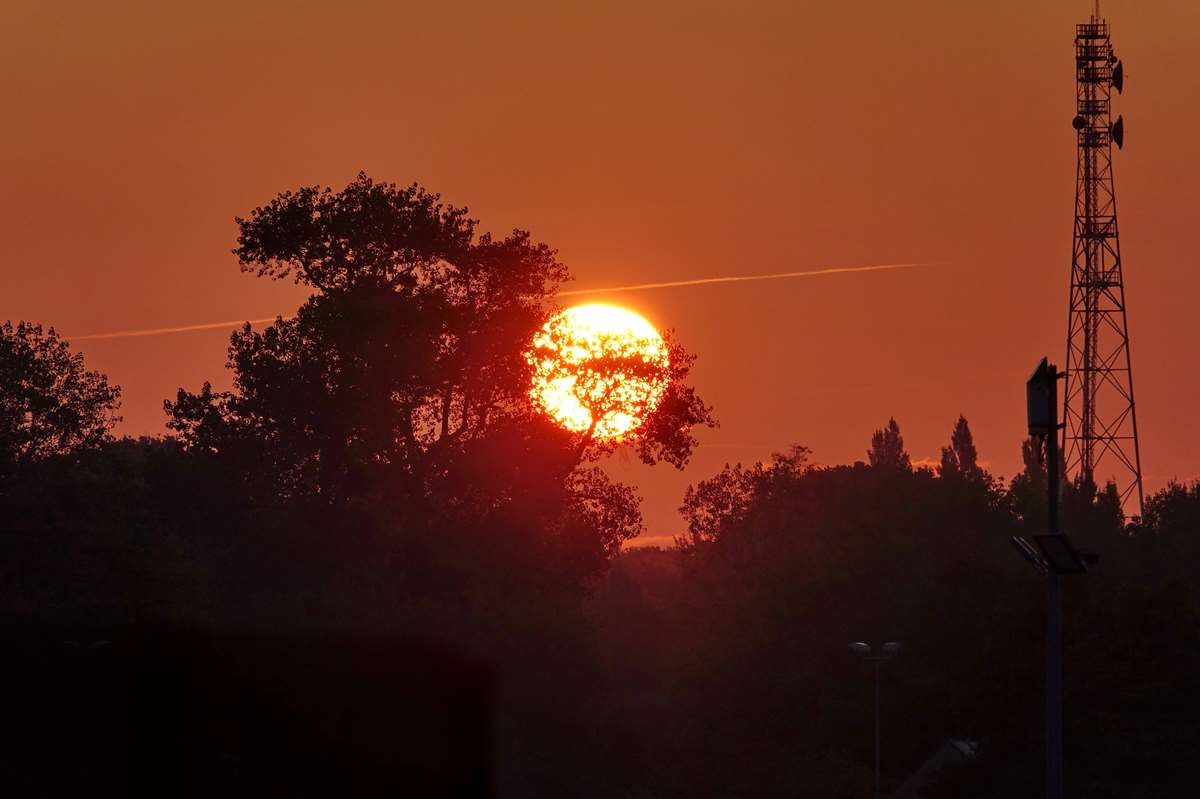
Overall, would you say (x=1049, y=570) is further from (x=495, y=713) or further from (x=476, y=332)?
(x=476, y=332)

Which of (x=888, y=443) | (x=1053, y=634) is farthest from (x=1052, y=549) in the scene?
(x=888, y=443)

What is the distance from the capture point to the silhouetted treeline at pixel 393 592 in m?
68.1

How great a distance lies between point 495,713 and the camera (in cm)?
7469

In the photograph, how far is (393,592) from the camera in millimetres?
78000

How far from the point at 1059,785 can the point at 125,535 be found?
4791 centimetres

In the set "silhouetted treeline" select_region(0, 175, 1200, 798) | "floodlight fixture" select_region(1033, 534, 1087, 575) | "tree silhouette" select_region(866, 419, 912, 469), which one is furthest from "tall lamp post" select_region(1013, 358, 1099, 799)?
"tree silhouette" select_region(866, 419, 912, 469)

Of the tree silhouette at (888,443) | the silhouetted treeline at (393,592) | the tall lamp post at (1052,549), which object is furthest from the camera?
the tree silhouette at (888,443)

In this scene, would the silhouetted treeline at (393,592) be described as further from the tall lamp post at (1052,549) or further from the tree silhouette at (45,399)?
the tall lamp post at (1052,549)

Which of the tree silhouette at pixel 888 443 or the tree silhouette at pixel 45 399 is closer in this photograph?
the tree silhouette at pixel 45 399

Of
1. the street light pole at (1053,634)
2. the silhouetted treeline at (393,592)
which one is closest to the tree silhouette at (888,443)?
the silhouetted treeline at (393,592)

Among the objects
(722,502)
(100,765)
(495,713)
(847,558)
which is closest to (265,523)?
(495,713)

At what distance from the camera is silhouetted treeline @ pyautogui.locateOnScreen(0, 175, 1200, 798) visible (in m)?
68.1

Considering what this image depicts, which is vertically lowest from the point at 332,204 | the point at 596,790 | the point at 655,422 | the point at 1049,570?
the point at 596,790

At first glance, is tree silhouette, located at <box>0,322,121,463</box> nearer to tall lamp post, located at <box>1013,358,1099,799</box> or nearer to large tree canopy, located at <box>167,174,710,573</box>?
large tree canopy, located at <box>167,174,710,573</box>
